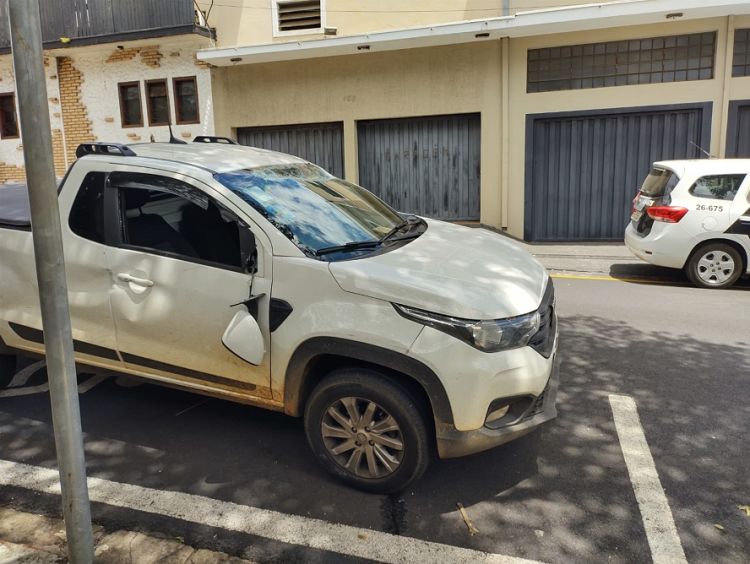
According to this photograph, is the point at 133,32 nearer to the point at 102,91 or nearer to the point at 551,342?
the point at 102,91

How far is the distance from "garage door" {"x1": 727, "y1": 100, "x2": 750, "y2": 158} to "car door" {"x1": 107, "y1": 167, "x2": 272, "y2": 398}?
10.9 meters

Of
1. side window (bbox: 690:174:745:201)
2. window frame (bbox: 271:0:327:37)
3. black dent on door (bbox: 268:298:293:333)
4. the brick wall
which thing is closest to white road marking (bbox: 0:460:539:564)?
black dent on door (bbox: 268:298:293:333)

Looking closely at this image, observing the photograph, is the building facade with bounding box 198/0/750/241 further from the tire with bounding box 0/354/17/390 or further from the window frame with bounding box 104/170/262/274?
the tire with bounding box 0/354/17/390

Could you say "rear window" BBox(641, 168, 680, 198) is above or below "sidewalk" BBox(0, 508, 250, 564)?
above

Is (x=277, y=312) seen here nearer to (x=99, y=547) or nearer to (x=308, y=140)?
(x=99, y=547)

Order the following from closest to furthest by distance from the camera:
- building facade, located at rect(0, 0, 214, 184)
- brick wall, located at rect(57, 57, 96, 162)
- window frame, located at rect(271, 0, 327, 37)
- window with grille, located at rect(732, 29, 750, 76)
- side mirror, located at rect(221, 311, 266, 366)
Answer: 1. side mirror, located at rect(221, 311, 266, 366)
2. window with grille, located at rect(732, 29, 750, 76)
3. window frame, located at rect(271, 0, 327, 37)
4. building facade, located at rect(0, 0, 214, 184)
5. brick wall, located at rect(57, 57, 96, 162)

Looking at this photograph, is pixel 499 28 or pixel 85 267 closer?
pixel 85 267

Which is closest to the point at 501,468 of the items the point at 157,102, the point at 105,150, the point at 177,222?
the point at 177,222

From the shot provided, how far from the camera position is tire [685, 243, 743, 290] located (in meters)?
8.05

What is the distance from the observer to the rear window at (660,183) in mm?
8266

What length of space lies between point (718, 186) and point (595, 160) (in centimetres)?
439

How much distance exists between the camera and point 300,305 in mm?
3354

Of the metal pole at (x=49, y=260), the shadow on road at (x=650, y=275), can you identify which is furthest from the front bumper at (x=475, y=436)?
the shadow on road at (x=650, y=275)

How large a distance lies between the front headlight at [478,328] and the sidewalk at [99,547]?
1.39 metres
